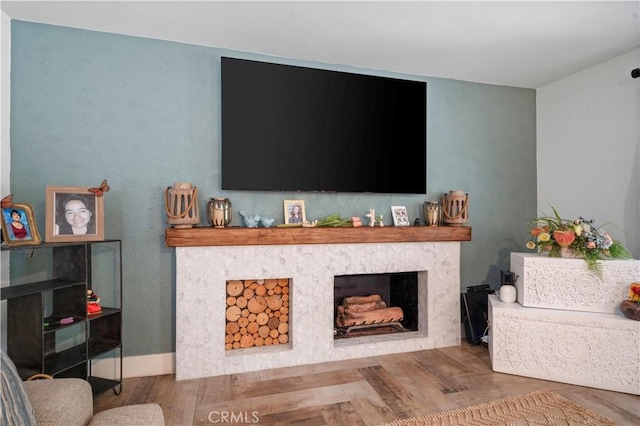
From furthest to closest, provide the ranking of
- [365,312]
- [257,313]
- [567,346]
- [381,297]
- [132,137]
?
1. [381,297]
2. [365,312]
3. [257,313]
4. [132,137]
5. [567,346]

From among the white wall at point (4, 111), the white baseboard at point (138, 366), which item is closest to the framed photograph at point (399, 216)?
the white baseboard at point (138, 366)

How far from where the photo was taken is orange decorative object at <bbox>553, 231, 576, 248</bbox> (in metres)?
2.45

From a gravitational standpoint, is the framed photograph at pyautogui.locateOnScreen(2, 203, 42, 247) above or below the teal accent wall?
below

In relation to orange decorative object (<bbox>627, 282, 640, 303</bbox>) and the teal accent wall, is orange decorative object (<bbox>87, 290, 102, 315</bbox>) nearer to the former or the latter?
the teal accent wall

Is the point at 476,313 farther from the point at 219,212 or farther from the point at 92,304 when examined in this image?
the point at 92,304

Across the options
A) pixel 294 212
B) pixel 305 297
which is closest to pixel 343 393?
pixel 305 297

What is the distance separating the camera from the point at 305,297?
105 inches

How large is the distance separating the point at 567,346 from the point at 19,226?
3459 millimetres

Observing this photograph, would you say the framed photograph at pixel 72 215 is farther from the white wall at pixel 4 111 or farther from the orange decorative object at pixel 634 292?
the orange decorative object at pixel 634 292

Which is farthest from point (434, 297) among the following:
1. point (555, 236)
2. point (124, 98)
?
point (124, 98)

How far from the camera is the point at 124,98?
2482mm

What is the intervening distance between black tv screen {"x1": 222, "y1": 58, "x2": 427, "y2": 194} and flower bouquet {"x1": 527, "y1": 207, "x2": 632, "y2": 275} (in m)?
1.06

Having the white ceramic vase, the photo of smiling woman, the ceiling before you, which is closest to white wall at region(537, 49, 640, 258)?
the ceiling

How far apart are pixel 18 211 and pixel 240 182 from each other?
132 cm
